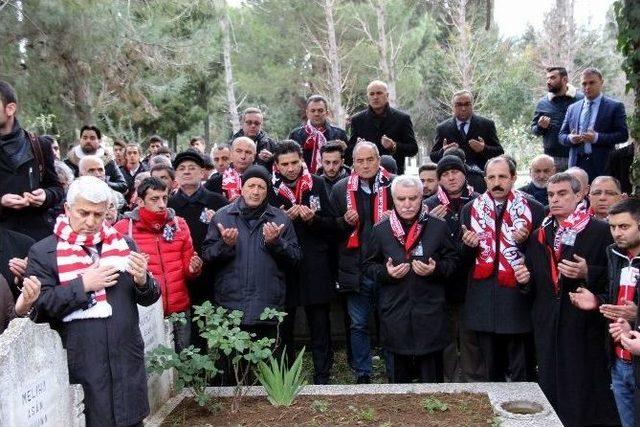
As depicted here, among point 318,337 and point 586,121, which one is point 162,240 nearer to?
point 318,337

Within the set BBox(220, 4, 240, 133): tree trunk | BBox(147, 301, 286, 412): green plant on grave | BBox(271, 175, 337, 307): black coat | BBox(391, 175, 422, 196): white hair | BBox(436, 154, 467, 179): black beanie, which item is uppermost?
BBox(220, 4, 240, 133): tree trunk

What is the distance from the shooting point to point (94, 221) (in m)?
3.76

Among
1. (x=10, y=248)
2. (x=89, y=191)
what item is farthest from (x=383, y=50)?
(x=89, y=191)

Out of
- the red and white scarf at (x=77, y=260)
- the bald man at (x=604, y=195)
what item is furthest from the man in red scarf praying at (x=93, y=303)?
the bald man at (x=604, y=195)

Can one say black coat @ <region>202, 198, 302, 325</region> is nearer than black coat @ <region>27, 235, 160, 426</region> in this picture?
No

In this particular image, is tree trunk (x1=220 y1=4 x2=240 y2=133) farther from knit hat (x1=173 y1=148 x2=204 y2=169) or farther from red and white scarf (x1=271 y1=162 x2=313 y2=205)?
red and white scarf (x1=271 y1=162 x2=313 y2=205)

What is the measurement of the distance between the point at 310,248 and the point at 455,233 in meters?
1.25

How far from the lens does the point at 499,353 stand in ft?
18.7

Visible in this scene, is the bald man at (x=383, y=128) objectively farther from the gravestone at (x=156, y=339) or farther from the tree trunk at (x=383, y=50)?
the tree trunk at (x=383, y=50)

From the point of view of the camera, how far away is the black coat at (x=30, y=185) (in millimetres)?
4566

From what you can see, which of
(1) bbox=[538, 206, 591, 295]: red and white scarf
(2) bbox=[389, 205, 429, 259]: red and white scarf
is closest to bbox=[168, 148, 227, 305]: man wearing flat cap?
(2) bbox=[389, 205, 429, 259]: red and white scarf

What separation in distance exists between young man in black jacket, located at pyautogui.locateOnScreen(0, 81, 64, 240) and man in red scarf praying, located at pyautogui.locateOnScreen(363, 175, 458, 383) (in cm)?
241

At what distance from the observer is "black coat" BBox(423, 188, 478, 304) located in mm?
5750

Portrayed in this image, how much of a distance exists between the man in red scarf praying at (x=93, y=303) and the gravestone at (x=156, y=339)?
691 millimetres
